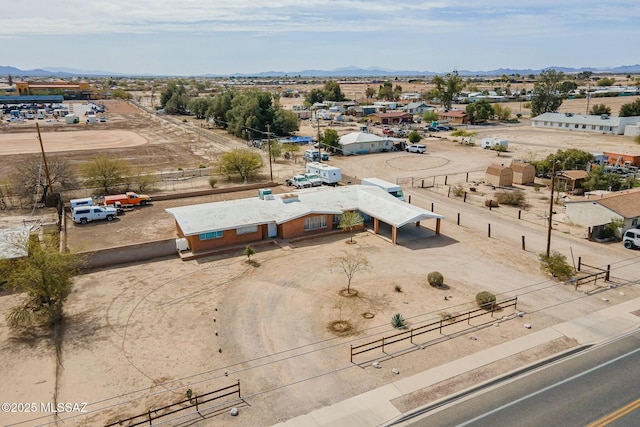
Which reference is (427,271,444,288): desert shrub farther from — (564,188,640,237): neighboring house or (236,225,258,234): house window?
(564,188,640,237): neighboring house

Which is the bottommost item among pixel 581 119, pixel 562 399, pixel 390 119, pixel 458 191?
pixel 562 399

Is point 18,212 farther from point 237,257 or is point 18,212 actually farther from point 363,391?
point 363,391

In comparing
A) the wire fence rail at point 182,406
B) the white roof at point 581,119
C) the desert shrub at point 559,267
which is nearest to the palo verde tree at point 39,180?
the wire fence rail at point 182,406

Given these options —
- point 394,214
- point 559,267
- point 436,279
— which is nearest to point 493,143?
point 394,214

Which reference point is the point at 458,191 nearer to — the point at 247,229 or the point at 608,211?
the point at 608,211

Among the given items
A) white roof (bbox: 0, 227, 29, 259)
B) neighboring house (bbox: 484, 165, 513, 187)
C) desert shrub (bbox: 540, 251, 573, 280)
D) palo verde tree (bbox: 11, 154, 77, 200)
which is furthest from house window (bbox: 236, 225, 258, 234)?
neighboring house (bbox: 484, 165, 513, 187)

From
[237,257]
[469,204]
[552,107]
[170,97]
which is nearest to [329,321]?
[237,257]
